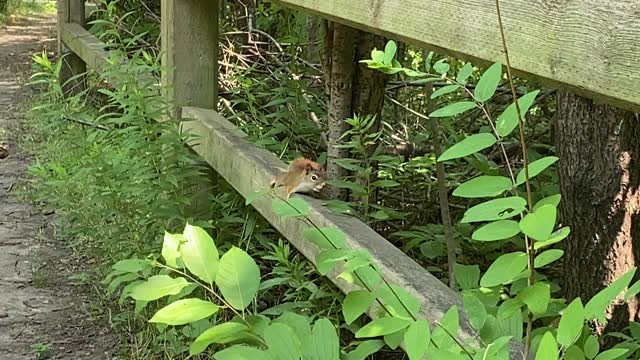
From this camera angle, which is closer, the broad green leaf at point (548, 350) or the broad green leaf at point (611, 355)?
the broad green leaf at point (548, 350)

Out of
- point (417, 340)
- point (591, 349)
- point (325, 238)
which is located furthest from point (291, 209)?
point (591, 349)

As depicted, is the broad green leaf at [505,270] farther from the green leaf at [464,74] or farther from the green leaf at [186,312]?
the green leaf at [186,312]

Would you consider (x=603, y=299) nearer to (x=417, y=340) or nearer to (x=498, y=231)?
(x=498, y=231)

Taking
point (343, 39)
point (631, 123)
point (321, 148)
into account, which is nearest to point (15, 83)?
point (321, 148)

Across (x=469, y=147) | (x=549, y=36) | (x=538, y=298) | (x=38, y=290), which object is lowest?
(x=38, y=290)

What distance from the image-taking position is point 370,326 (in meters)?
1.72

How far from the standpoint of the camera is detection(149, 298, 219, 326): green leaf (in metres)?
1.89

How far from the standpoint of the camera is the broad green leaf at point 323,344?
1823 millimetres

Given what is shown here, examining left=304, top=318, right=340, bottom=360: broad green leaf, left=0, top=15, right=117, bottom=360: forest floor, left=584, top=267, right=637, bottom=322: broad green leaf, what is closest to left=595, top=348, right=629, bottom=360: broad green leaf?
left=584, top=267, right=637, bottom=322: broad green leaf

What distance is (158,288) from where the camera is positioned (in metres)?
2.00

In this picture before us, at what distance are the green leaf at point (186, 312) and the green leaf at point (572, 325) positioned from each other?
692mm

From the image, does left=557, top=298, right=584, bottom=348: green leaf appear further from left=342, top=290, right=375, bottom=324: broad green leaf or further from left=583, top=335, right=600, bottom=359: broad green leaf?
left=342, top=290, right=375, bottom=324: broad green leaf

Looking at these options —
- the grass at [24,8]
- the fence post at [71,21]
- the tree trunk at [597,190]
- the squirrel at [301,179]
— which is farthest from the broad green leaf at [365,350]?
→ the grass at [24,8]

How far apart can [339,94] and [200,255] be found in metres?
1.47
